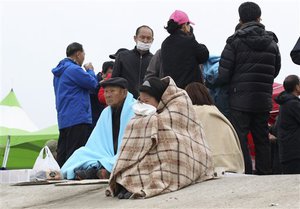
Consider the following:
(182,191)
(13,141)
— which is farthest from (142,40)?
(13,141)

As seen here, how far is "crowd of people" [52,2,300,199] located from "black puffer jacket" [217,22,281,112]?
0.01 meters

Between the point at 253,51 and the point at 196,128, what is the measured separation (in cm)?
163

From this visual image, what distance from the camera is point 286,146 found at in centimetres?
1027

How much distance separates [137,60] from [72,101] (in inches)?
37.4

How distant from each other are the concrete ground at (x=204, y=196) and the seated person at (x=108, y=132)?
21.9 inches

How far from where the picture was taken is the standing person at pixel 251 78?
962cm

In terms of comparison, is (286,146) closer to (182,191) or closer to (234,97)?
(234,97)

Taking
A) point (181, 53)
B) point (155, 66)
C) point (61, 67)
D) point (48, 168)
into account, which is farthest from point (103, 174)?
point (61, 67)

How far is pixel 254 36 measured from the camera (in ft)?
31.9

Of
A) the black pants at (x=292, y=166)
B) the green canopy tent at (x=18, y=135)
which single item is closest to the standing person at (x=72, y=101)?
the black pants at (x=292, y=166)

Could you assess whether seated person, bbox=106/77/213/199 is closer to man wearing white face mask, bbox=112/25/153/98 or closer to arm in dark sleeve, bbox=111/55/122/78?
man wearing white face mask, bbox=112/25/153/98

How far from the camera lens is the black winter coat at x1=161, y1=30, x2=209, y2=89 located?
983 centimetres

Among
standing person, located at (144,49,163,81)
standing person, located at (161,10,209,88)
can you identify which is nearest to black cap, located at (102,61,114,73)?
standing person, located at (144,49,163,81)

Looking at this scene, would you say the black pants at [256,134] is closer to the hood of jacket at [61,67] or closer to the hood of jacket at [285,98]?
the hood of jacket at [285,98]
